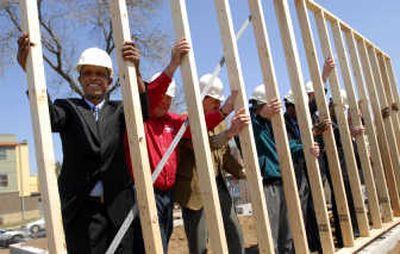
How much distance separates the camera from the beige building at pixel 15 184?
4616cm

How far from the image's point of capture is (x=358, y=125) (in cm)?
574

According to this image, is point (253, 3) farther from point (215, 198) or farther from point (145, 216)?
point (145, 216)

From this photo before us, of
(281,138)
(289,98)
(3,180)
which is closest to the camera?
(281,138)

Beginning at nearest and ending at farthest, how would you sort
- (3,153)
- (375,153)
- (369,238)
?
1. (369,238)
2. (375,153)
3. (3,153)

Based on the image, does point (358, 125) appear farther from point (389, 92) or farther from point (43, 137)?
point (43, 137)

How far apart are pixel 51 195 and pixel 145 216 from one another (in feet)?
1.99

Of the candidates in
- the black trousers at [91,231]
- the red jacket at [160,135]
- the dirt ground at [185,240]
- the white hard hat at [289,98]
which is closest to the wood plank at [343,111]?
the white hard hat at [289,98]

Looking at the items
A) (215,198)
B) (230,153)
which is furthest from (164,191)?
(230,153)

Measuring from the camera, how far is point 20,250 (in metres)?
9.19

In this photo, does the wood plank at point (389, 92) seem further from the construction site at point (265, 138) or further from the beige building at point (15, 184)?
the beige building at point (15, 184)

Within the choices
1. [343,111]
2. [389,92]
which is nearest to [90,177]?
→ [343,111]

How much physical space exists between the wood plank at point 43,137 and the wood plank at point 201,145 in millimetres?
1045

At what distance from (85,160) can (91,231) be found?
45 cm

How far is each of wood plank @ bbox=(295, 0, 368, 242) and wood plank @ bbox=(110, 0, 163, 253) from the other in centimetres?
270
